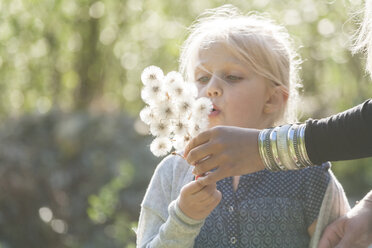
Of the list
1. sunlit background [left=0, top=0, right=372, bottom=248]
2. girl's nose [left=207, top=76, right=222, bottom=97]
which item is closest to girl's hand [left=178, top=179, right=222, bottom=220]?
girl's nose [left=207, top=76, right=222, bottom=97]

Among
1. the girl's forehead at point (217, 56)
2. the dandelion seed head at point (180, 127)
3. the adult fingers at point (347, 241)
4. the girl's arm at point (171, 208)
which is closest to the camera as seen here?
the dandelion seed head at point (180, 127)

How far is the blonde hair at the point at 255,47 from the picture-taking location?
7.20 feet

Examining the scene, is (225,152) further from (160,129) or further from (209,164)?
(160,129)

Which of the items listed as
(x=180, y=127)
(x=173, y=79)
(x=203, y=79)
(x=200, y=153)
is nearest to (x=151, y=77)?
(x=173, y=79)

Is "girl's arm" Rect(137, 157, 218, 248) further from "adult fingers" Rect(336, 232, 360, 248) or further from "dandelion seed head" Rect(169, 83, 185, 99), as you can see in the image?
"adult fingers" Rect(336, 232, 360, 248)

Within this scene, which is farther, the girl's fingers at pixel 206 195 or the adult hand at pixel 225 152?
the girl's fingers at pixel 206 195

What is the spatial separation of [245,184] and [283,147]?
0.57m

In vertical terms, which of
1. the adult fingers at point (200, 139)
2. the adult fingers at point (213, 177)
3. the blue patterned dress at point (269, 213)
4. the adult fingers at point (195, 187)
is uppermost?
the adult fingers at point (200, 139)

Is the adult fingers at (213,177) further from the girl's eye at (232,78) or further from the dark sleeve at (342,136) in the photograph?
the girl's eye at (232,78)

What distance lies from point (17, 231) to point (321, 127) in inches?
212

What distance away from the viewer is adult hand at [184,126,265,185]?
155cm

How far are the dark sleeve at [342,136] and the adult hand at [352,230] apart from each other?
429mm

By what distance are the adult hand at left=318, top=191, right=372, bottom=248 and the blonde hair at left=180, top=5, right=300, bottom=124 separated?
581 mm

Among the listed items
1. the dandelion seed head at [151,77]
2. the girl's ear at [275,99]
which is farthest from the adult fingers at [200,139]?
the girl's ear at [275,99]
